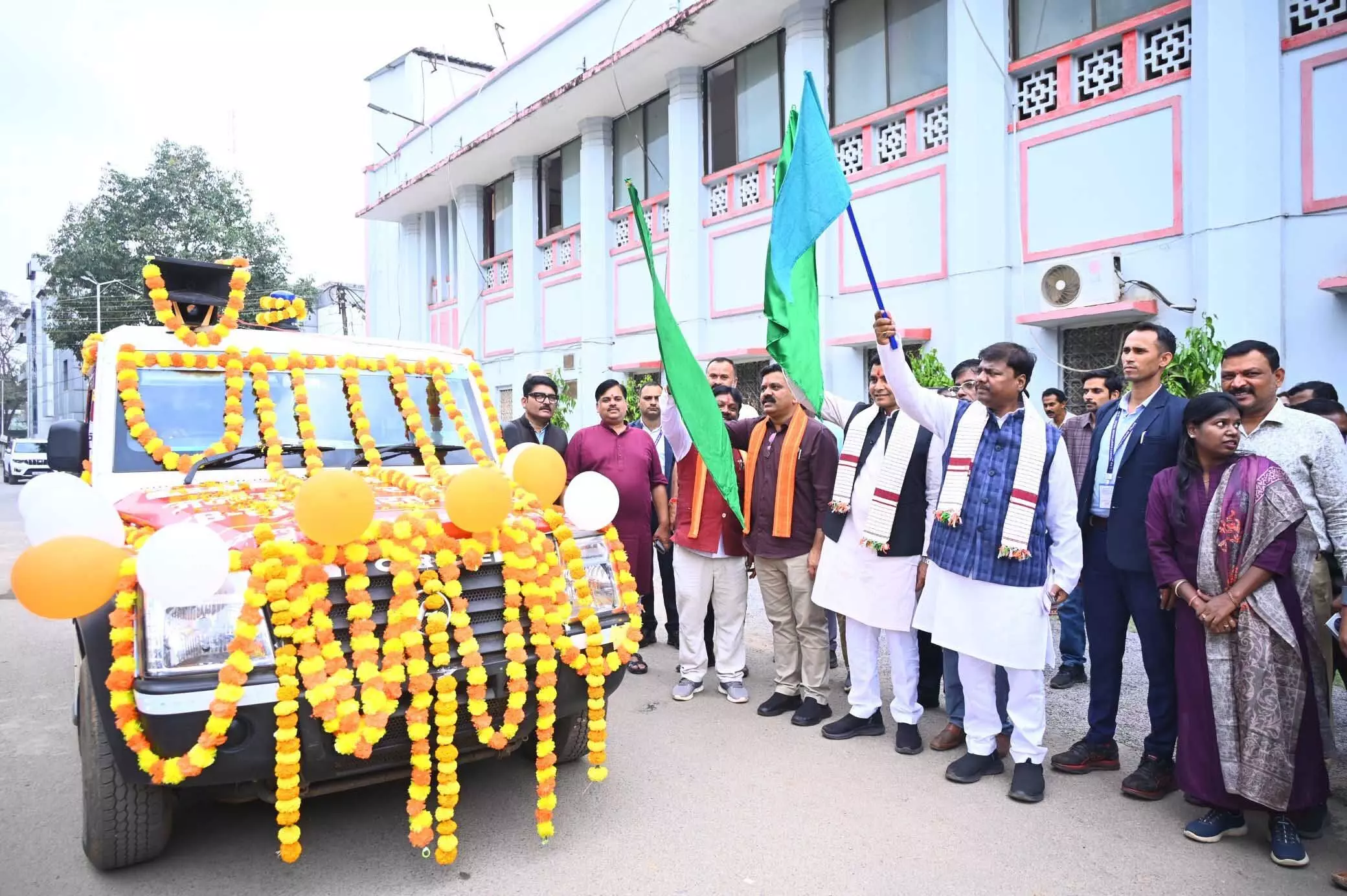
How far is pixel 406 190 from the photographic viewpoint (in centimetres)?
1998

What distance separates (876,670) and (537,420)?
282 cm

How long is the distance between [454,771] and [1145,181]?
27.5 feet

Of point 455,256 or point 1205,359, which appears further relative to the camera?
point 455,256

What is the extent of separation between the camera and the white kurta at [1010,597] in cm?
385

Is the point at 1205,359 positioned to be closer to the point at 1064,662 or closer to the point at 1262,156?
the point at 1262,156

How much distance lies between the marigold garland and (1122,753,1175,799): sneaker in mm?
2264

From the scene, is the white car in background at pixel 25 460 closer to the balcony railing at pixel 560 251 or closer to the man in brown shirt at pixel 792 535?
the balcony railing at pixel 560 251

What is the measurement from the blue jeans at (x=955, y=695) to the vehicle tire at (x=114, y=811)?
11.5 feet

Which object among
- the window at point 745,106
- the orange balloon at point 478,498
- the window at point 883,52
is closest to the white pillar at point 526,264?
the window at point 745,106

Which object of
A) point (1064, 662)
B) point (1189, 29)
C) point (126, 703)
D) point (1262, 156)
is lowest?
point (1064, 662)

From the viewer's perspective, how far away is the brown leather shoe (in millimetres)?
4391

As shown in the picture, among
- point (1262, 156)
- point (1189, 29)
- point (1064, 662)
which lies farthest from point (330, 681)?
point (1189, 29)

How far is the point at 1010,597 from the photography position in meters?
3.89

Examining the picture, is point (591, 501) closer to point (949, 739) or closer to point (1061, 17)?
point (949, 739)
